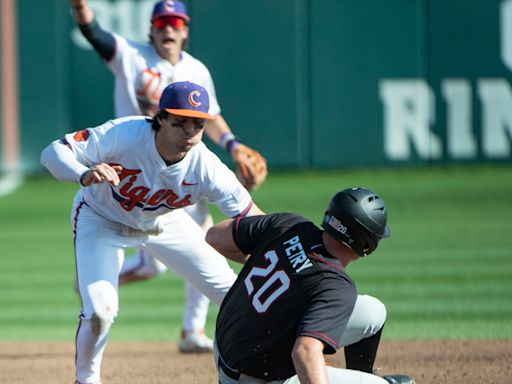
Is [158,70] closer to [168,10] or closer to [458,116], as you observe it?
[168,10]

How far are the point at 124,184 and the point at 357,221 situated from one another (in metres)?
1.54

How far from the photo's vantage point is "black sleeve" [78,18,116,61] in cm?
696

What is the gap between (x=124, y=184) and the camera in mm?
5434

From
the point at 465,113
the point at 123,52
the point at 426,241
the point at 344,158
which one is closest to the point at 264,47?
the point at 344,158

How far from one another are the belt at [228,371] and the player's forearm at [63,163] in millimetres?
1176

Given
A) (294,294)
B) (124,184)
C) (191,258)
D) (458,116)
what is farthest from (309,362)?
(458,116)

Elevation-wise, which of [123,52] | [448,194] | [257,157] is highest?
[123,52]

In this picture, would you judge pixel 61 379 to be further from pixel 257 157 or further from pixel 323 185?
pixel 323 185

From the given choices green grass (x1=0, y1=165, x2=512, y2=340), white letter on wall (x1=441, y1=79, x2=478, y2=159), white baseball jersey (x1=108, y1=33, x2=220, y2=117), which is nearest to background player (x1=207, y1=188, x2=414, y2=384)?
white baseball jersey (x1=108, y1=33, x2=220, y2=117)

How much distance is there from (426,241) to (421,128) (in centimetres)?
483

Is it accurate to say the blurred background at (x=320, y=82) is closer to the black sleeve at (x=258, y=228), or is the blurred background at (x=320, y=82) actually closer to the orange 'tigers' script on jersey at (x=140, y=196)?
the orange 'tigers' script on jersey at (x=140, y=196)

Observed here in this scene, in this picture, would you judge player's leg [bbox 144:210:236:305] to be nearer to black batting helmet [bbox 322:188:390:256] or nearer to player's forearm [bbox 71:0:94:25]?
black batting helmet [bbox 322:188:390:256]

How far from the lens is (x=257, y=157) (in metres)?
6.54

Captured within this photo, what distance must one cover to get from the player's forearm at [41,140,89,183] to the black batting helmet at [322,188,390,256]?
4.47 feet
